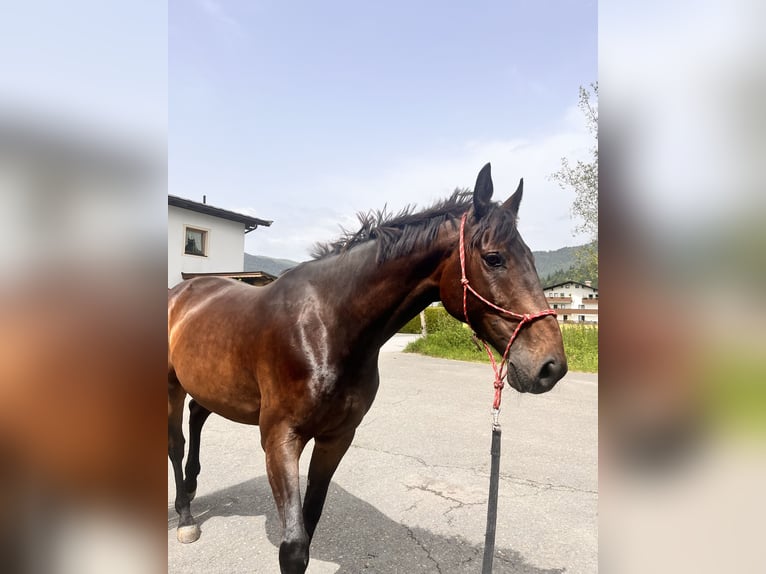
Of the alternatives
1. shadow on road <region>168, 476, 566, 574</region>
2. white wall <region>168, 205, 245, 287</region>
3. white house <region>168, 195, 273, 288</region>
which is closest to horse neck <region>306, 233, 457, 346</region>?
shadow on road <region>168, 476, 566, 574</region>

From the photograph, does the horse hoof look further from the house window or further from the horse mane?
the house window

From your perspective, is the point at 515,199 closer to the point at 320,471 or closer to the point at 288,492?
the point at 288,492

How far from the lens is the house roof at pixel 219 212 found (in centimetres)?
1579

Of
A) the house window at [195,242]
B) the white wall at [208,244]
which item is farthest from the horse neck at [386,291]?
the house window at [195,242]

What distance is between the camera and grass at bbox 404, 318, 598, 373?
1019 centimetres

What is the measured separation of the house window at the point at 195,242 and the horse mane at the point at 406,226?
1595 cm

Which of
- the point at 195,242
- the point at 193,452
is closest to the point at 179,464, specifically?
the point at 193,452

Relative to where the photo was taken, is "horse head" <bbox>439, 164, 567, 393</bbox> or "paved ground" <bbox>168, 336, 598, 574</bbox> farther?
"paved ground" <bbox>168, 336, 598, 574</bbox>

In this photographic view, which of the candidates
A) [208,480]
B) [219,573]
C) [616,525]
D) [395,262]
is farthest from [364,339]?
[208,480]

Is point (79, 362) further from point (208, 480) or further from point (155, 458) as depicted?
point (208, 480)

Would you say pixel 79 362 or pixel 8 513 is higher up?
pixel 79 362

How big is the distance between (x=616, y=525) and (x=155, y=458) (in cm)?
73

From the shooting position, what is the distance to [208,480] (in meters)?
3.81

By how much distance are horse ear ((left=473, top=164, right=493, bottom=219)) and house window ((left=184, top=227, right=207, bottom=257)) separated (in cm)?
1648
